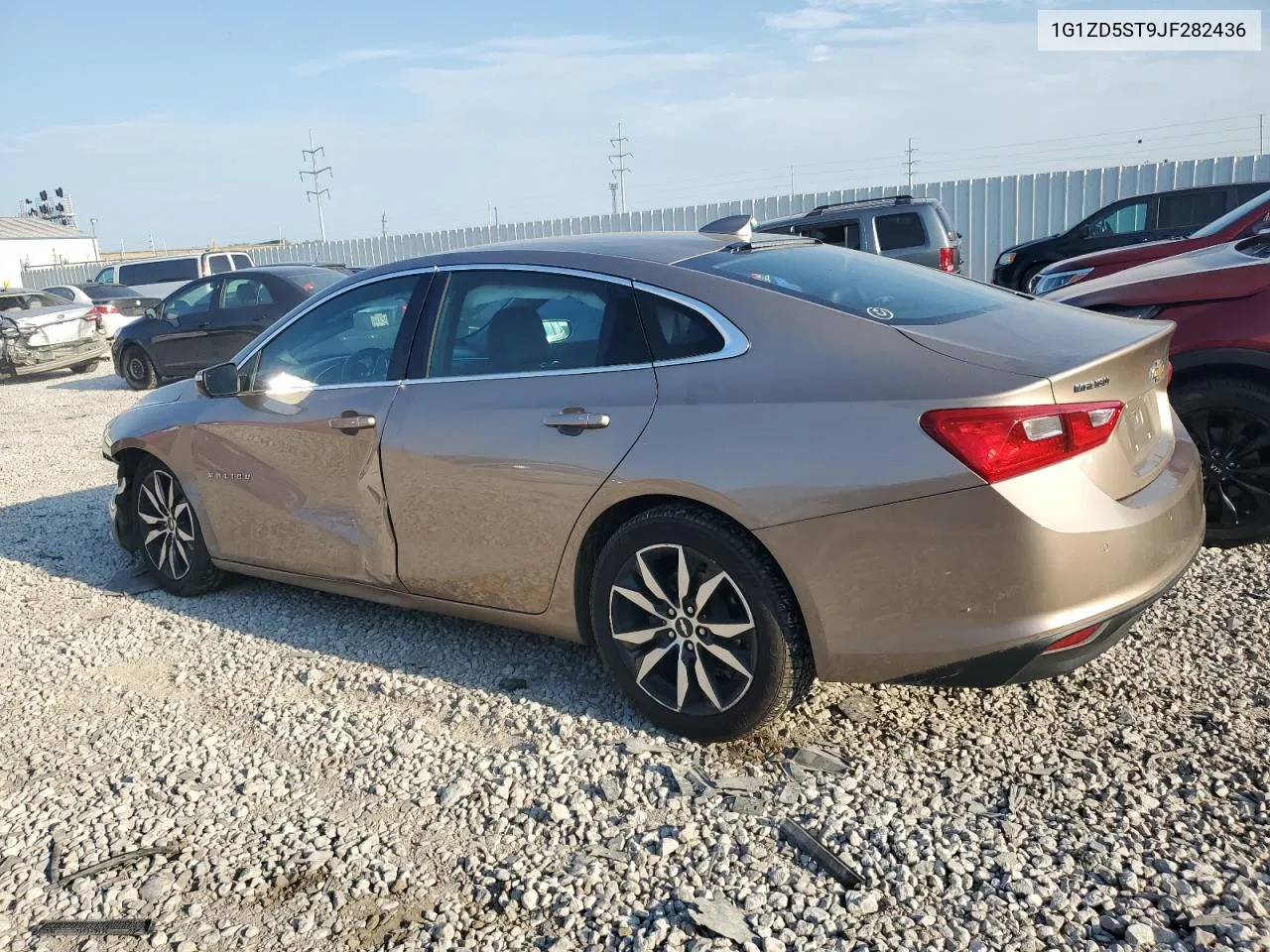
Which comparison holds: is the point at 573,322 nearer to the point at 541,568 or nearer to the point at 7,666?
the point at 541,568

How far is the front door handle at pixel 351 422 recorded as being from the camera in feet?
13.5

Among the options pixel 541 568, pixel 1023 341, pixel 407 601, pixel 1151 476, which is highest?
pixel 1023 341

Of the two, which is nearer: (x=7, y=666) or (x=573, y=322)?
(x=573, y=322)

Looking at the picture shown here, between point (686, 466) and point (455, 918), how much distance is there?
4.58 feet

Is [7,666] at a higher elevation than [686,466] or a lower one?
lower

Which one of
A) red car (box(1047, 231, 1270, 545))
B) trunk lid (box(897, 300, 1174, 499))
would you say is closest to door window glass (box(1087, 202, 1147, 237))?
red car (box(1047, 231, 1270, 545))

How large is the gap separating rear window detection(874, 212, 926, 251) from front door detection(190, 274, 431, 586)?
10.3m

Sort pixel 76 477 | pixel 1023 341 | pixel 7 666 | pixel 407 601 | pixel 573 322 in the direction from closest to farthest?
pixel 1023 341, pixel 573 322, pixel 407 601, pixel 7 666, pixel 76 477

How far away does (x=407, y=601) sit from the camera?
419 centimetres

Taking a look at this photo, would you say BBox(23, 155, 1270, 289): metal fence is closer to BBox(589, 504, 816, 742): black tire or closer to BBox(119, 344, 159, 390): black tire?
BBox(119, 344, 159, 390): black tire

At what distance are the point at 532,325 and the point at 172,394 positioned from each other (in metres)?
2.43

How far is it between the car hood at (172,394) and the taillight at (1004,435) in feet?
12.2

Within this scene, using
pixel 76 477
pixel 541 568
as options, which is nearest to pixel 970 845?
pixel 541 568

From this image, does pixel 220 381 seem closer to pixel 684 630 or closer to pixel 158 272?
pixel 684 630
